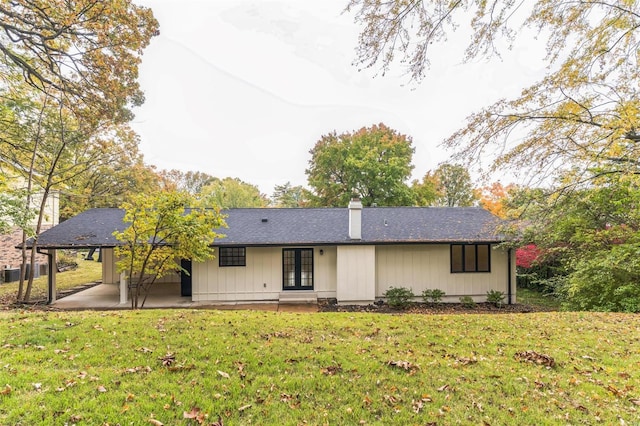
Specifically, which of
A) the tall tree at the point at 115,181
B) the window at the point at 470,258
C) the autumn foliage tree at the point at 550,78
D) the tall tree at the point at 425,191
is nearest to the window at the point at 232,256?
the window at the point at 470,258

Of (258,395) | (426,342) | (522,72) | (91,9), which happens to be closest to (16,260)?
(91,9)

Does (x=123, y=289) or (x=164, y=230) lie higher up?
(x=164, y=230)

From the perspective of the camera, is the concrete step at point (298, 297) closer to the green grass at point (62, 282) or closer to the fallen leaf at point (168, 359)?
the fallen leaf at point (168, 359)

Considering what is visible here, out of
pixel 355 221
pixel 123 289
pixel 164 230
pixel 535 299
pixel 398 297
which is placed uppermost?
pixel 355 221

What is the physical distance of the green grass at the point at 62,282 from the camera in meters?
11.5

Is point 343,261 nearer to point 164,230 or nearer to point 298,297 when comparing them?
point 298,297

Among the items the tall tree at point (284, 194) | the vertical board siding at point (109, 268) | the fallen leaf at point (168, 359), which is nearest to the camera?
the fallen leaf at point (168, 359)

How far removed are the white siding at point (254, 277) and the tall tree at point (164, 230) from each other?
87.1 inches

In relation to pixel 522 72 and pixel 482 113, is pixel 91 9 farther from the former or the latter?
pixel 522 72

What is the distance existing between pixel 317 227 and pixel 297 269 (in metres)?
1.88

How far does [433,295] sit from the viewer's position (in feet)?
36.8

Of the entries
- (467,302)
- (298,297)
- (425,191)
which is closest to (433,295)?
(467,302)

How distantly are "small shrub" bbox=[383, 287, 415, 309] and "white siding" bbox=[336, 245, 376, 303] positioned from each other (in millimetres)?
631

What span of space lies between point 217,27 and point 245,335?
1135 centimetres
